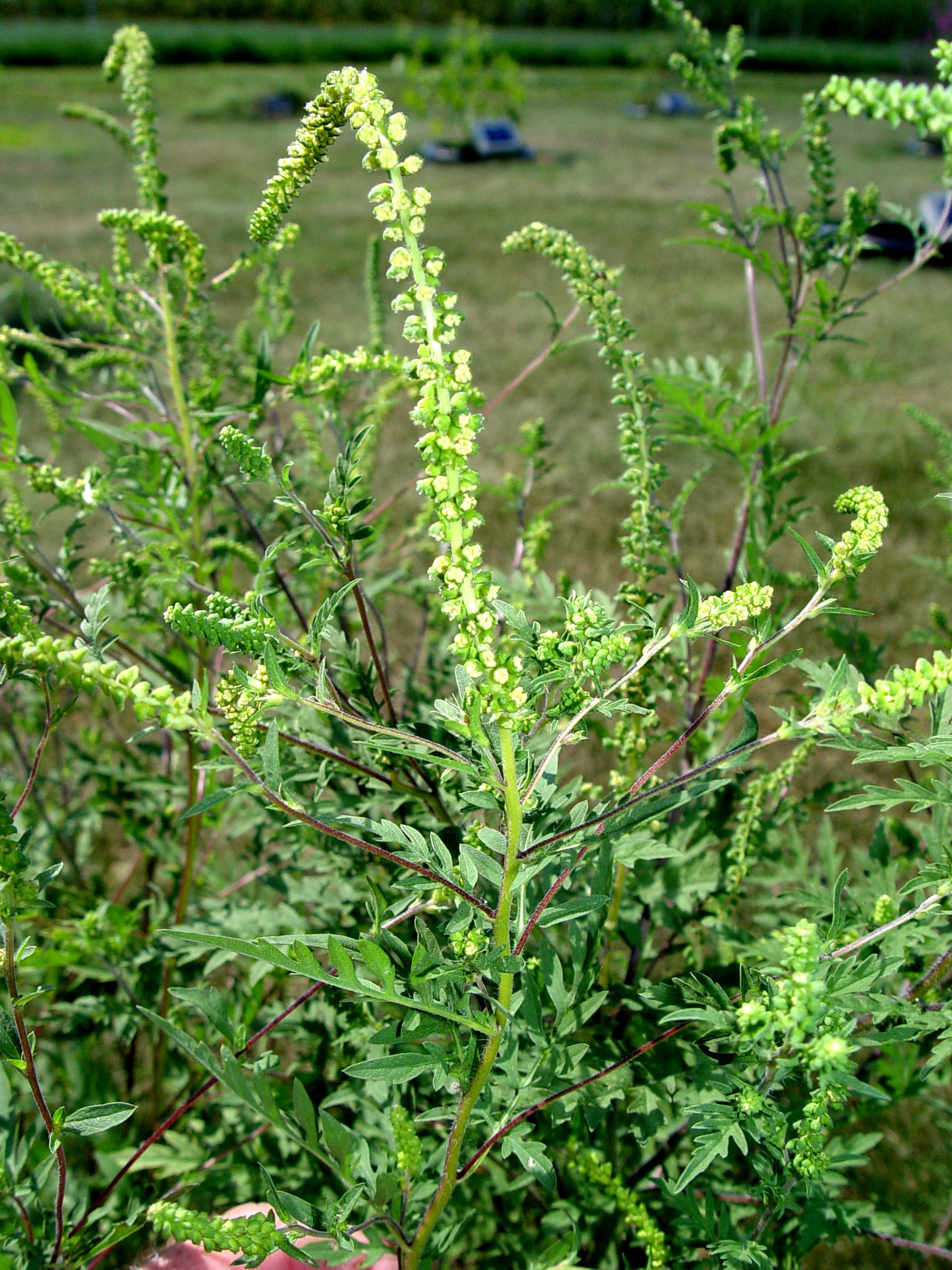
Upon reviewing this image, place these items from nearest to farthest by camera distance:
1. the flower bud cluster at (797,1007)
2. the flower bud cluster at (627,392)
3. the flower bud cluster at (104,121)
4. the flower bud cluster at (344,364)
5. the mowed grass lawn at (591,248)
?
the flower bud cluster at (797,1007) → the flower bud cluster at (344,364) → the flower bud cluster at (627,392) → the flower bud cluster at (104,121) → the mowed grass lawn at (591,248)

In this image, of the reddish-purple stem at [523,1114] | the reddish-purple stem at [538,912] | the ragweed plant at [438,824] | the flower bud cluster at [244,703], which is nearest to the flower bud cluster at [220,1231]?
the ragweed plant at [438,824]

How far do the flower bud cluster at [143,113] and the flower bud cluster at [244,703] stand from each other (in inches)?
42.3

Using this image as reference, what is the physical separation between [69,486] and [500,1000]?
1149 mm

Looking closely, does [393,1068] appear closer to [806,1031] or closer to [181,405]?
[806,1031]

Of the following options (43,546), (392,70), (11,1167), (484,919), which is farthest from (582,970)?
(392,70)

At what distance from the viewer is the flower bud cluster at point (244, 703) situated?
3.59 ft

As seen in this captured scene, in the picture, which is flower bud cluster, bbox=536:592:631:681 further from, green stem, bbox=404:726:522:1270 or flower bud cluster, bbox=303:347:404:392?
flower bud cluster, bbox=303:347:404:392

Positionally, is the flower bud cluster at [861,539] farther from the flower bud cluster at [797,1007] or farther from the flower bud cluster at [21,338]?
the flower bud cluster at [21,338]

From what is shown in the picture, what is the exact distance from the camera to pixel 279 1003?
212 centimetres

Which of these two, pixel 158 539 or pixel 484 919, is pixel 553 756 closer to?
pixel 484 919

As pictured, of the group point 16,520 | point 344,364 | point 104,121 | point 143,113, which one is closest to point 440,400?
point 344,364

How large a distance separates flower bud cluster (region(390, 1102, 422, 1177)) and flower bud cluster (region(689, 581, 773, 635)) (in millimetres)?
750

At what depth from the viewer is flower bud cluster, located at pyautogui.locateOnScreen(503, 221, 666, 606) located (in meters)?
1.54

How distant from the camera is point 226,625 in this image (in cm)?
106
